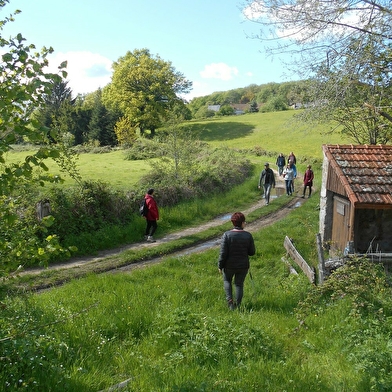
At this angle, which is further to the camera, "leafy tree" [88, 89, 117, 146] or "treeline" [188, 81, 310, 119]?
"treeline" [188, 81, 310, 119]

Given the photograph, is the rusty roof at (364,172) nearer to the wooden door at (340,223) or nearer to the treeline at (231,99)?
the wooden door at (340,223)

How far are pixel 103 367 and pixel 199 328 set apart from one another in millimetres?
1617

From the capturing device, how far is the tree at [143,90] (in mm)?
51562

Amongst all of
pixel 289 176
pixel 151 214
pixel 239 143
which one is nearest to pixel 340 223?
pixel 151 214

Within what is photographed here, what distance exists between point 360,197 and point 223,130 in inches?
2371

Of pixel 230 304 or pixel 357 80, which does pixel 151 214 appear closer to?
pixel 230 304

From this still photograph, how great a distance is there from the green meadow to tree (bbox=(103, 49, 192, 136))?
44.3 m

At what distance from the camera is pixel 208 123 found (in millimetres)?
77125

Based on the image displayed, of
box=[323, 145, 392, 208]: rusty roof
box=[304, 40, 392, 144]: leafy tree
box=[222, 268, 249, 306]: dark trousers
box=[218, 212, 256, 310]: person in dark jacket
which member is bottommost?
box=[222, 268, 249, 306]: dark trousers

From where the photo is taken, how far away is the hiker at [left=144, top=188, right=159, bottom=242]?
510 inches

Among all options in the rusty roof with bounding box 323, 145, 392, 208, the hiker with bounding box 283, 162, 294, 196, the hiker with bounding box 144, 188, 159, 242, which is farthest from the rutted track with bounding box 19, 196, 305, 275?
the rusty roof with bounding box 323, 145, 392, 208

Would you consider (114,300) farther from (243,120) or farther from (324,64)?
(243,120)

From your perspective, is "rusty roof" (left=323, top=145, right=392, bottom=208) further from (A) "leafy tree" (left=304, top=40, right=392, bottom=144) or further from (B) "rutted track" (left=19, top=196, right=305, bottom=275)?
(B) "rutted track" (left=19, top=196, right=305, bottom=275)

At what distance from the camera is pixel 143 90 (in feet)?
175
